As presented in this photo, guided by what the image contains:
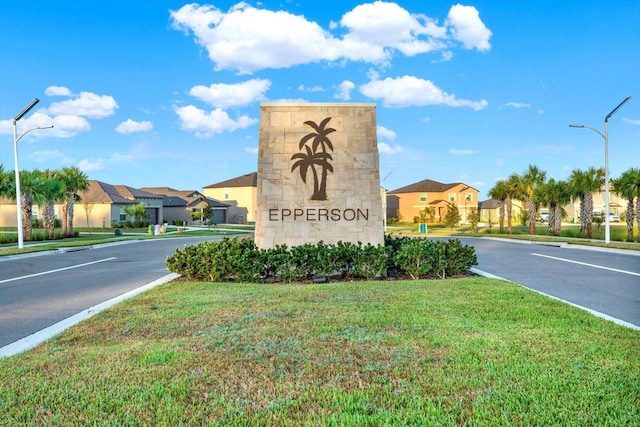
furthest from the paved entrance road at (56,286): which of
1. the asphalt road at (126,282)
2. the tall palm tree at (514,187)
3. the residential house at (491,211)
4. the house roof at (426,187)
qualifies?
the residential house at (491,211)

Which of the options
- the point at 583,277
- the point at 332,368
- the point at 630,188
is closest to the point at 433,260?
the point at 583,277

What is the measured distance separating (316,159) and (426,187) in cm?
6364

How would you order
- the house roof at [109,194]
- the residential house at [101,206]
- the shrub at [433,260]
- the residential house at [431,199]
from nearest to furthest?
the shrub at [433,260]
the residential house at [101,206]
the house roof at [109,194]
the residential house at [431,199]

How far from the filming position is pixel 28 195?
34938 mm

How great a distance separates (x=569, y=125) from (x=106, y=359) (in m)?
26.7

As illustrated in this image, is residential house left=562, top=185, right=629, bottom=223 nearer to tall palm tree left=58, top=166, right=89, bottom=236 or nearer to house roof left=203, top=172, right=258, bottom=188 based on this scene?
house roof left=203, top=172, right=258, bottom=188

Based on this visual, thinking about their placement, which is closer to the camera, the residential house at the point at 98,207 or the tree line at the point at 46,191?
the tree line at the point at 46,191

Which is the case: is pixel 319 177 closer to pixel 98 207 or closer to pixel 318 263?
pixel 318 263

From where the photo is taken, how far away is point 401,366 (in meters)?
4.93

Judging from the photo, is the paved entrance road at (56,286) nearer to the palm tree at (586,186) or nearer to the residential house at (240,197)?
the palm tree at (586,186)

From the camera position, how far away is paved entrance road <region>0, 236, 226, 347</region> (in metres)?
8.30

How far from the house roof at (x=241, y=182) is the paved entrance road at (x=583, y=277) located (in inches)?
2196

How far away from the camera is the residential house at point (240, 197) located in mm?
72562

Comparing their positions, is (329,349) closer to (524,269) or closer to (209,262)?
(209,262)
